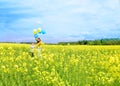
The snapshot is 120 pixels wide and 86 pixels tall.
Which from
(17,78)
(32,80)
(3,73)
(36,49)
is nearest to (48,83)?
(32,80)

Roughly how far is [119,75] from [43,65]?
358cm

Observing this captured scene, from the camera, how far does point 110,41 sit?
148 ft

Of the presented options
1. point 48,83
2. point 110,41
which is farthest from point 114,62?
point 110,41

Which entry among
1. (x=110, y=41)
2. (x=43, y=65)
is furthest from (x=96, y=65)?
(x=110, y=41)

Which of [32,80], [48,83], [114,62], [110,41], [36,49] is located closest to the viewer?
[48,83]

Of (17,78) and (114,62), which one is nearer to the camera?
(17,78)

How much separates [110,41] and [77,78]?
116ft

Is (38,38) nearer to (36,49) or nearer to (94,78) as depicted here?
(36,49)

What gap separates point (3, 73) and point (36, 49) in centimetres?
637

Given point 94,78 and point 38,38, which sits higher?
point 38,38

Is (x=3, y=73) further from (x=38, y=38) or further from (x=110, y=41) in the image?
(x=110, y=41)

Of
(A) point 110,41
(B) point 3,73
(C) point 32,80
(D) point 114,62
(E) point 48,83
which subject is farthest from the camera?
(A) point 110,41

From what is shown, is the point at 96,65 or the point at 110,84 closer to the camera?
the point at 110,84

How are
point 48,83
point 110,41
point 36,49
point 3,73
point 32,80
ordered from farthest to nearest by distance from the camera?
point 110,41 → point 36,49 → point 3,73 → point 32,80 → point 48,83
